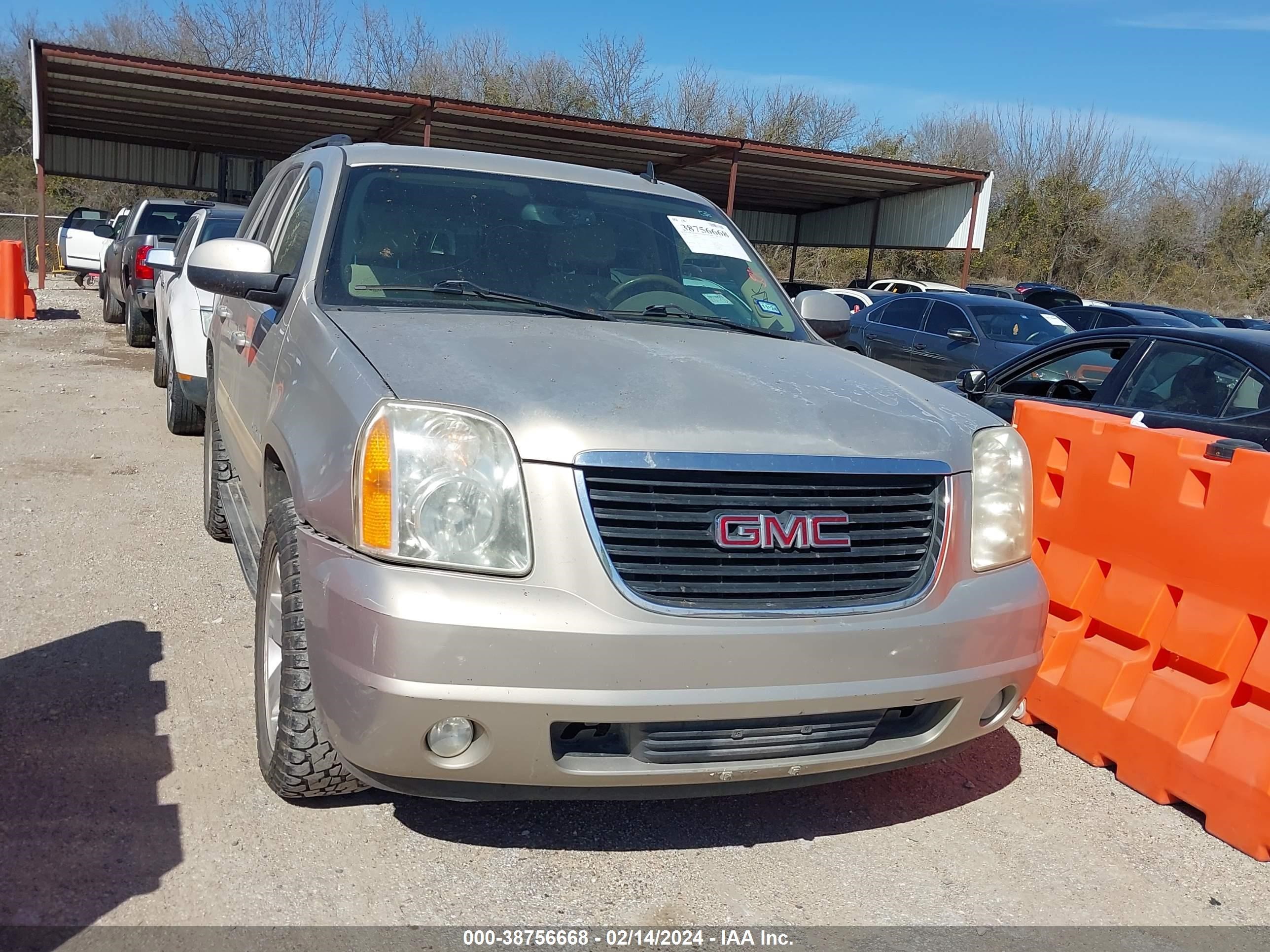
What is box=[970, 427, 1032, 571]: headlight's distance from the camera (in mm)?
3078

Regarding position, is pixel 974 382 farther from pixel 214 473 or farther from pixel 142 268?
pixel 142 268

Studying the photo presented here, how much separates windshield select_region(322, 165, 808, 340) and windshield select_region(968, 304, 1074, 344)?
891cm

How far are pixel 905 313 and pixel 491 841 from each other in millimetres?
11694

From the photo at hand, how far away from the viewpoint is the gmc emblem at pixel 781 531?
2.68m

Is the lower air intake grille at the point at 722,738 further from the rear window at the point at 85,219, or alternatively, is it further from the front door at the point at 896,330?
the rear window at the point at 85,219

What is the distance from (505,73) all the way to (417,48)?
4.56 metres

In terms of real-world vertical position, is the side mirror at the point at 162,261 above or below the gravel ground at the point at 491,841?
above

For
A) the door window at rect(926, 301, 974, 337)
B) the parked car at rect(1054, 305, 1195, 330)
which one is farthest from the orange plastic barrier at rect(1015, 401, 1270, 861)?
→ the parked car at rect(1054, 305, 1195, 330)

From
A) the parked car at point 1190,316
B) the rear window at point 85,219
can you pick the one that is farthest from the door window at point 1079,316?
the rear window at point 85,219

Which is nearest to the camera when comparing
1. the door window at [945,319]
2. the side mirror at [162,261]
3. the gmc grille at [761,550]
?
the gmc grille at [761,550]

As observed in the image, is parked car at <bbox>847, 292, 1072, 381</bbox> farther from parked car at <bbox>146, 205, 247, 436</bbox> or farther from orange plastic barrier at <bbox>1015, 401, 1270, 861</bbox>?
orange plastic barrier at <bbox>1015, 401, 1270, 861</bbox>

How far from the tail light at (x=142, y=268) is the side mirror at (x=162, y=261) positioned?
12.1 feet

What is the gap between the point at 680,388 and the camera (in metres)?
2.94

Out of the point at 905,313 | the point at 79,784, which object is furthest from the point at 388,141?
the point at 79,784
